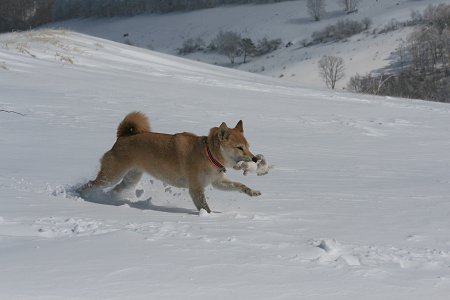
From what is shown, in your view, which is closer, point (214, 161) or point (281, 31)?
point (214, 161)

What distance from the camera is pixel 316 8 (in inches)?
3839

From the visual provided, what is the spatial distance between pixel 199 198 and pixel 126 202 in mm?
974

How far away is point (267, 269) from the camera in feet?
11.2

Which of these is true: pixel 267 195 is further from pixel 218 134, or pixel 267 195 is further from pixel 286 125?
pixel 286 125

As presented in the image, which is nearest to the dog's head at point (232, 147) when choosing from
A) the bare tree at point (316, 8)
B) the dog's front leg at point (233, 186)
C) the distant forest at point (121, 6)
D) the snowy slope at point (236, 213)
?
the dog's front leg at point (233, 186)

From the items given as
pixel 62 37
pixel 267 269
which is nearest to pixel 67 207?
pixel 267 269

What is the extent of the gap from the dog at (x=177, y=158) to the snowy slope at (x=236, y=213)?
0.98ft

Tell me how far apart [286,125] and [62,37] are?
48.1 feet

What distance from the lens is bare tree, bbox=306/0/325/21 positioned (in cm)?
9638

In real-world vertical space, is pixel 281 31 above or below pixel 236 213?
above

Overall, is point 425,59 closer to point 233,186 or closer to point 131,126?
point 131,126

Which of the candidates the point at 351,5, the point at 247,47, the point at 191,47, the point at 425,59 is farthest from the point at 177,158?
the point at 351,5

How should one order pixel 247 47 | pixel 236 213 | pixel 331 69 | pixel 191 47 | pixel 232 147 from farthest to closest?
pixel 191 47
pixel 247 47
pixel 331 69
pixel 232 147
pixel 236 213

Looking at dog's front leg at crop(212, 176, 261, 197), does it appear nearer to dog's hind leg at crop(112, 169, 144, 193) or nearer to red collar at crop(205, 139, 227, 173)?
red collar at crop(205, 139, 227, 173)
